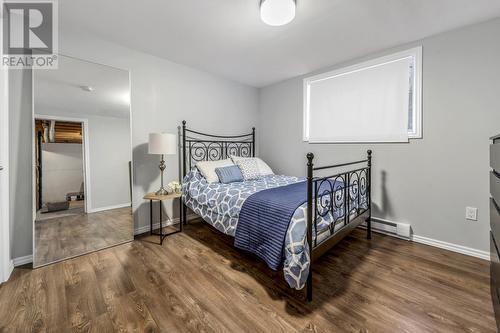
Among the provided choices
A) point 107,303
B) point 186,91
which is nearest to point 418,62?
point 186,91

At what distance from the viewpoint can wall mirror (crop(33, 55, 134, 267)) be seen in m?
2.12

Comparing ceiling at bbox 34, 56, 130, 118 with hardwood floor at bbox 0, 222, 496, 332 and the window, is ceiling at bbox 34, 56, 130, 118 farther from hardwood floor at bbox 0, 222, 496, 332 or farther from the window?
the window

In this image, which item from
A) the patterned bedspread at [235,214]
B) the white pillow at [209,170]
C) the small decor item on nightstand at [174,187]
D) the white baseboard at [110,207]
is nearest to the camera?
the patterned bedspread at [235,214]

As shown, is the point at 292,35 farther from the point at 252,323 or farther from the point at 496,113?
the point at 252,323

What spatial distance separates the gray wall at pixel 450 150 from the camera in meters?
2.13

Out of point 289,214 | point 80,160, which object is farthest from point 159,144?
point 289,214

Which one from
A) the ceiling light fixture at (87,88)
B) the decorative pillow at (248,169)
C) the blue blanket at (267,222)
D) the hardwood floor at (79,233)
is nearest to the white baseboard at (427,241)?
the blue blanket at (267,222)

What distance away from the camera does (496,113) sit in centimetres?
207

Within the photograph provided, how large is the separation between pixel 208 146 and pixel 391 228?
283cm

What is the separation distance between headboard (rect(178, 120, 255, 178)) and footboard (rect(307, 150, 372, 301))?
6.29ft

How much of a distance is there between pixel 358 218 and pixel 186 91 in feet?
9.49

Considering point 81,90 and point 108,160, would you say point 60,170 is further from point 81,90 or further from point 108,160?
point 81,90

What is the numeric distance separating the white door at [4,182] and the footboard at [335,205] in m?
2.44
